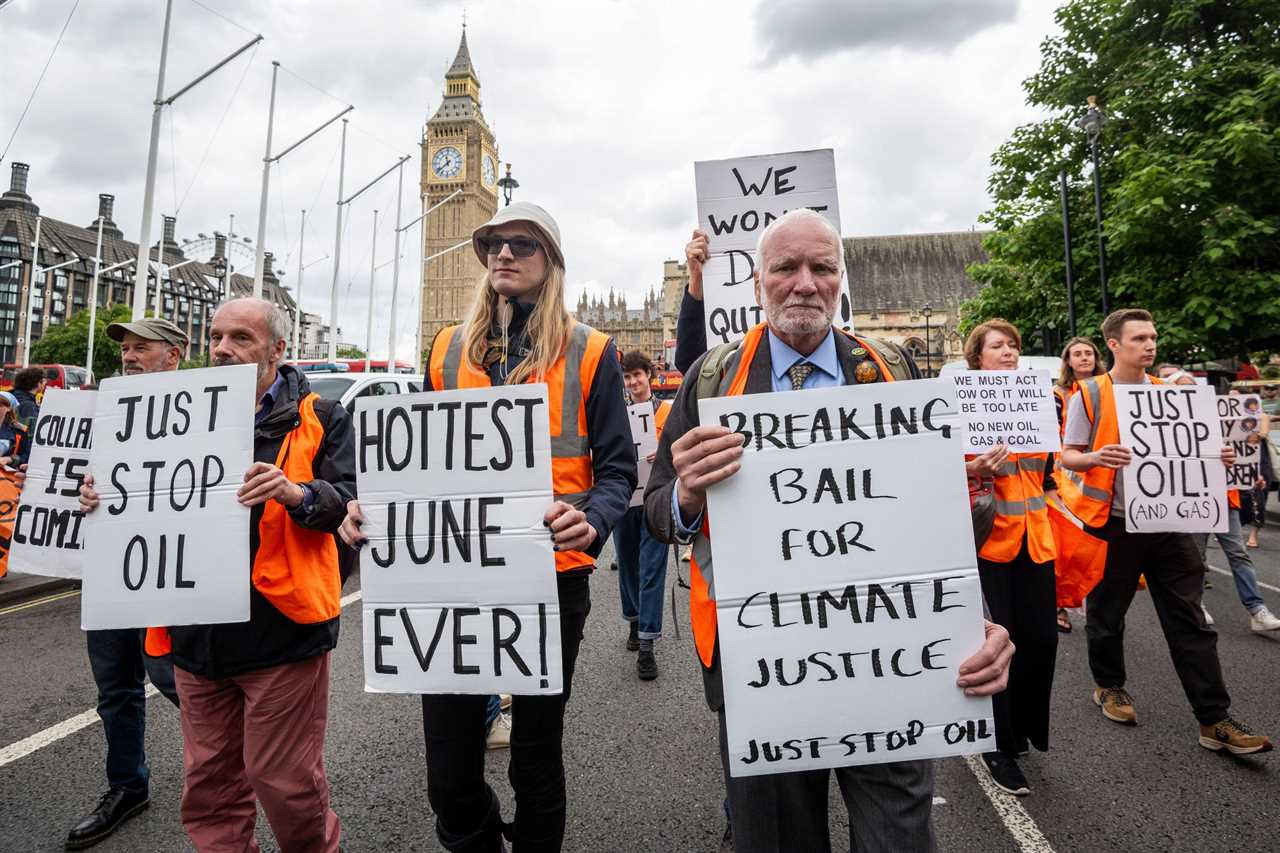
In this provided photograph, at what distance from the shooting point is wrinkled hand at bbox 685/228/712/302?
3.32 m

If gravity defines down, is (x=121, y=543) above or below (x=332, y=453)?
below

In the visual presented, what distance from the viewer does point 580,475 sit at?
2.24 m

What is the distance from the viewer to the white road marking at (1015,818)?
8.98 feet

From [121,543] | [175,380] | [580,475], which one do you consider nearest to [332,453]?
[175,380]

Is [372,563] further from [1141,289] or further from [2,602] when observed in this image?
[1141,289]

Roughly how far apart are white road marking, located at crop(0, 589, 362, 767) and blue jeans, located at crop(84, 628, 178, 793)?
0.84 m

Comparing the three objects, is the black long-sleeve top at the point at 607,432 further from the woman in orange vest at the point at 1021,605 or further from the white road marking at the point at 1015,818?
the white road marking at the point at 1015,818

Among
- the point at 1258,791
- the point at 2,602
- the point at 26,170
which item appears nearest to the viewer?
the point at 1258,791

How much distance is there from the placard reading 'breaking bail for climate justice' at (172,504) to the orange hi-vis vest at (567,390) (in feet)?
2.03

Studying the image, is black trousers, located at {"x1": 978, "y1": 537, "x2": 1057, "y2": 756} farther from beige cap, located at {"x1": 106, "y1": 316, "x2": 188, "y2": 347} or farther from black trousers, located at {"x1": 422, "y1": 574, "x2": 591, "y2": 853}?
beige cap, located at {"x1": 106, "y1": 316, "x2": 188, "y2": 347}

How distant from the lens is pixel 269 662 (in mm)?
2244

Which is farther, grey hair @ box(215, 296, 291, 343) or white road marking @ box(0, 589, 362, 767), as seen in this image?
white road marking @ box(0, 589, 362, 767)

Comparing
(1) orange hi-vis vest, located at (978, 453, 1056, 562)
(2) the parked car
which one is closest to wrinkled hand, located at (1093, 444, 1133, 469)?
(1) orange hi-vis vest, located at (978, 453, 1056, 562)

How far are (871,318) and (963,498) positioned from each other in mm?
63707
